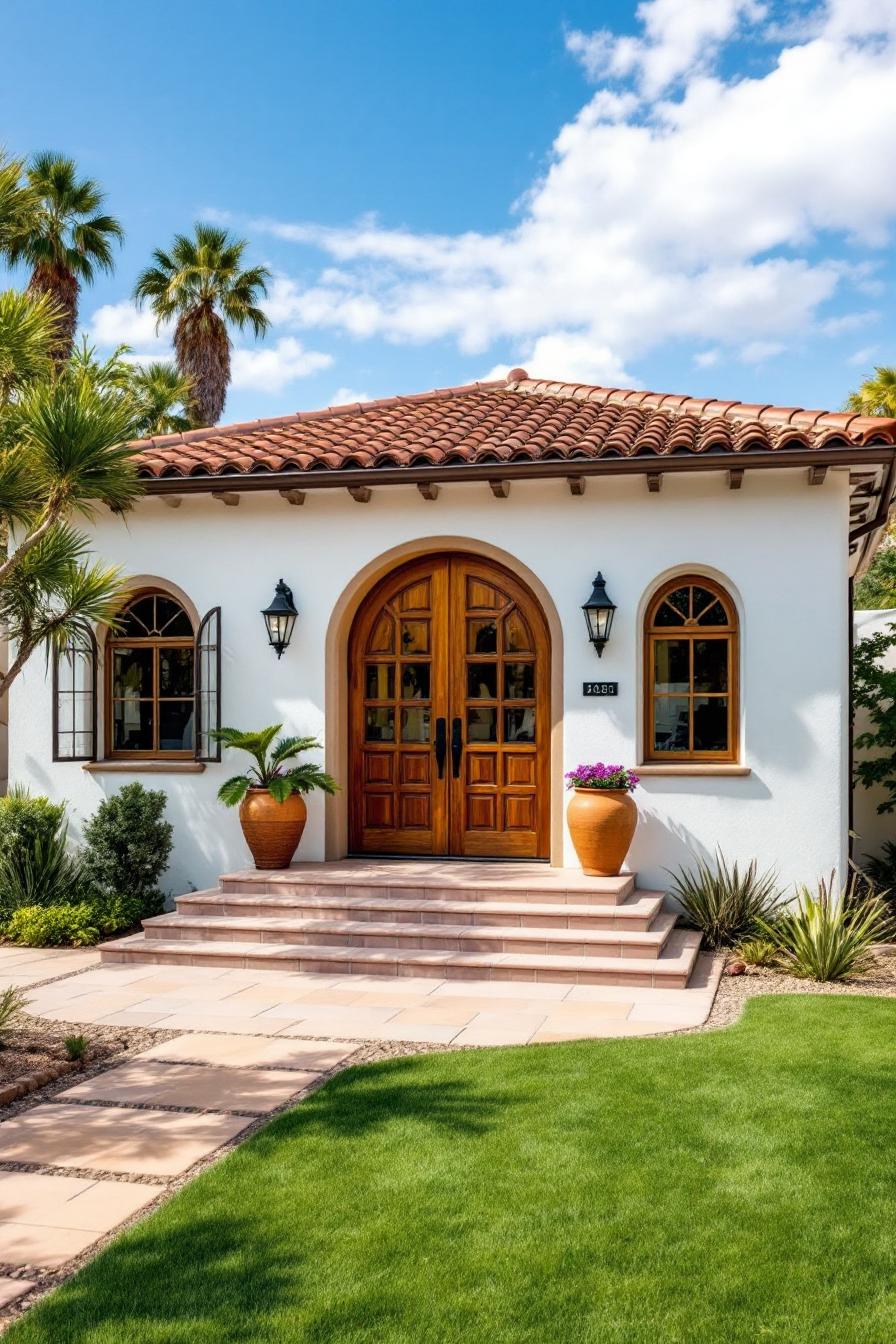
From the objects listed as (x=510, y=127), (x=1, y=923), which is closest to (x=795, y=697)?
(x=1, y=923)

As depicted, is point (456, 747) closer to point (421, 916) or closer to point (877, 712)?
point (421, 916)

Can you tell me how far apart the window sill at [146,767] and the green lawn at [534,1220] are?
5239 mm

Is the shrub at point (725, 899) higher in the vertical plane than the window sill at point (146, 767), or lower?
lower

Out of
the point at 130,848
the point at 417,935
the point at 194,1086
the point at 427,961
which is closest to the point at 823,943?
the point at 427,961

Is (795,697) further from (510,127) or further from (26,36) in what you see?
(26,36)

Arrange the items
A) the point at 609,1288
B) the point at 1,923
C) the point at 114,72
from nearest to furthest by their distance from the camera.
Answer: the point at 609,1288
the point at 1,923
the point at 114,72

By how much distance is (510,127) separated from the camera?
13.4 meters

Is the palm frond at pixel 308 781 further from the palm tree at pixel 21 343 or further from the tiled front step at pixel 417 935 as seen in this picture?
the palm tree at pixel 21 343

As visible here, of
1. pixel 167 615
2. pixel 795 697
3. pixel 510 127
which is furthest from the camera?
pixel 510 127

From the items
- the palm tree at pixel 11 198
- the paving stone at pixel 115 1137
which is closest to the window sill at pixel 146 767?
the paving stone at pixel 115 1137

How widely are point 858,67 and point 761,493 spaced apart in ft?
14.9

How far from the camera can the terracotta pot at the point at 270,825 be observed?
9688 mm

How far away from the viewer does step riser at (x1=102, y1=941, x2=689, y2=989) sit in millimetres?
7746

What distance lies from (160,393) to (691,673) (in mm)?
14231
